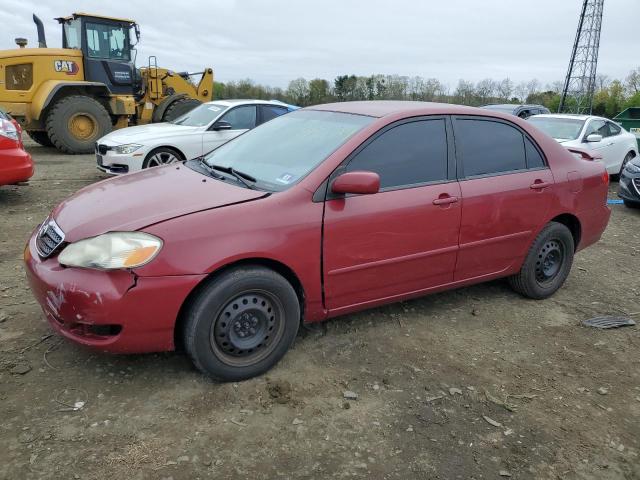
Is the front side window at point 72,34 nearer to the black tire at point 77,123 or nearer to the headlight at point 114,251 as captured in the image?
the black tire at point 77,123

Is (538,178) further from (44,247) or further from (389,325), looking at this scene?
(44,247)

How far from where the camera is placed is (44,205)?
7.01 m

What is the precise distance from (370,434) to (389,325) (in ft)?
Answer: 4.11

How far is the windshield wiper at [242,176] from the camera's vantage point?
3299 millimetres

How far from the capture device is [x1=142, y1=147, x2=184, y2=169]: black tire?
7.98 metres

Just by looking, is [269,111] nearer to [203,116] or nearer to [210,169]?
[203,116]

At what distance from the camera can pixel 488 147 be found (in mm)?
3980

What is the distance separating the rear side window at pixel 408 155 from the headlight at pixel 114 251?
4.31 ft

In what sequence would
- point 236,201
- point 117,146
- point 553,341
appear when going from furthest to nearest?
point 117,146
point 553,341
point 236,201

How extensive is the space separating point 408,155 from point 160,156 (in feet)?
18.1

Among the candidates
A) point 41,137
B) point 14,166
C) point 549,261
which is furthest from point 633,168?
point 41,137

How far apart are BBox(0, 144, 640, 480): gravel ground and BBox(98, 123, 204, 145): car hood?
170 inches

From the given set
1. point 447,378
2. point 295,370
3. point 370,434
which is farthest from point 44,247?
point 447,378

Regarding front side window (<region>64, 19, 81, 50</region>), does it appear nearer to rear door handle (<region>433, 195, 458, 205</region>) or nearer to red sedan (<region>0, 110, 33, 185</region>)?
red sedan (<region>0, 110, 33, 185</region>)
